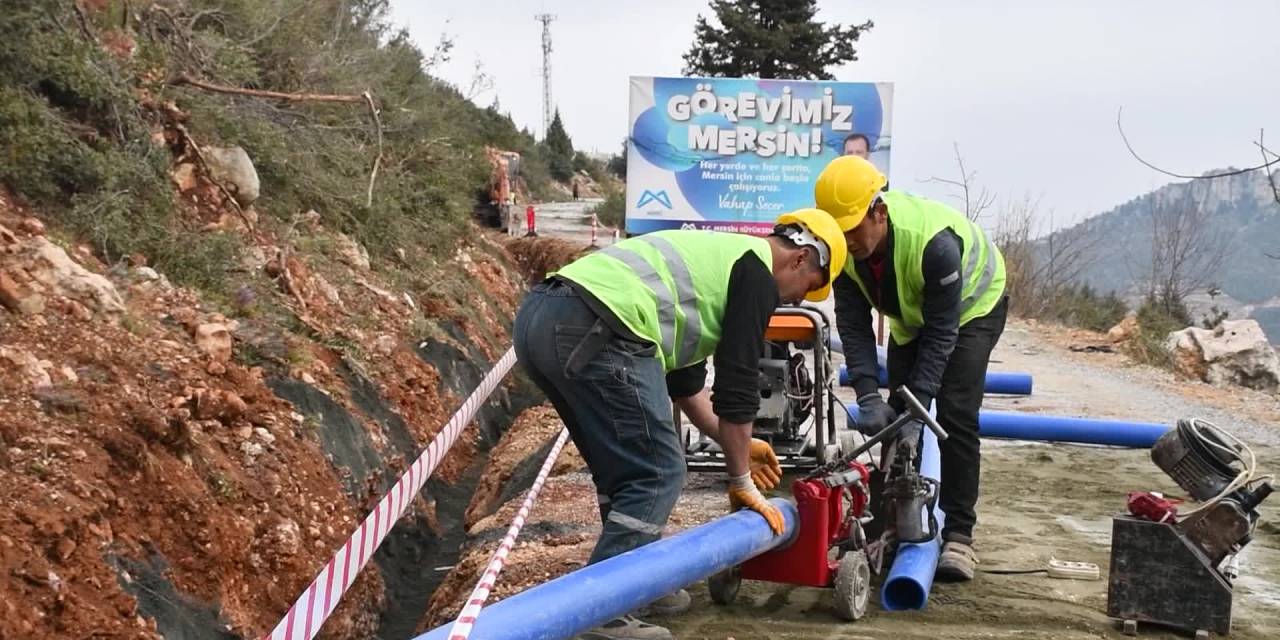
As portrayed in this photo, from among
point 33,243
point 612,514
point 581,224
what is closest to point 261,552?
point 33,243

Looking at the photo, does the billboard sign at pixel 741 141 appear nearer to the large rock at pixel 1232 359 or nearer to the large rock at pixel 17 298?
the large rock at pixel 1232 359

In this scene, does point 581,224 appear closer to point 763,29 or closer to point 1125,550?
point 763,29

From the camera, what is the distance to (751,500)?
155 inches

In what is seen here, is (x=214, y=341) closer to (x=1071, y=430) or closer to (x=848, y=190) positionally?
(x=848, y=190)

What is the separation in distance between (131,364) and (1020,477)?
517cm

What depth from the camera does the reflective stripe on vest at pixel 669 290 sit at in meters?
3.51

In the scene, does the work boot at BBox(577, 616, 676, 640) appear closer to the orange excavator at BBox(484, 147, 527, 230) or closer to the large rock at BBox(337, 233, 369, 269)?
the large rock at BBox(337, 233, 369, 269)

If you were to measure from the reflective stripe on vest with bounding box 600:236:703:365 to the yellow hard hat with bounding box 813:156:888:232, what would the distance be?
92cm

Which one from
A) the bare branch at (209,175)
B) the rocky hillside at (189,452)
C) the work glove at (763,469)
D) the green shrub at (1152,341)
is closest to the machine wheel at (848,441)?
the work glove at (763,469)

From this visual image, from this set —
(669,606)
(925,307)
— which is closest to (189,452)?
(669,606)

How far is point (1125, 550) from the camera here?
408 centimetres

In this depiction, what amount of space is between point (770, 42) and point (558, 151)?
71.3 ft

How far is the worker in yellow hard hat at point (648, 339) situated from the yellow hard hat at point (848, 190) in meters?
0.55

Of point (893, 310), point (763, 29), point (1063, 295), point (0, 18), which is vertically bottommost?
point (1063, 295)
